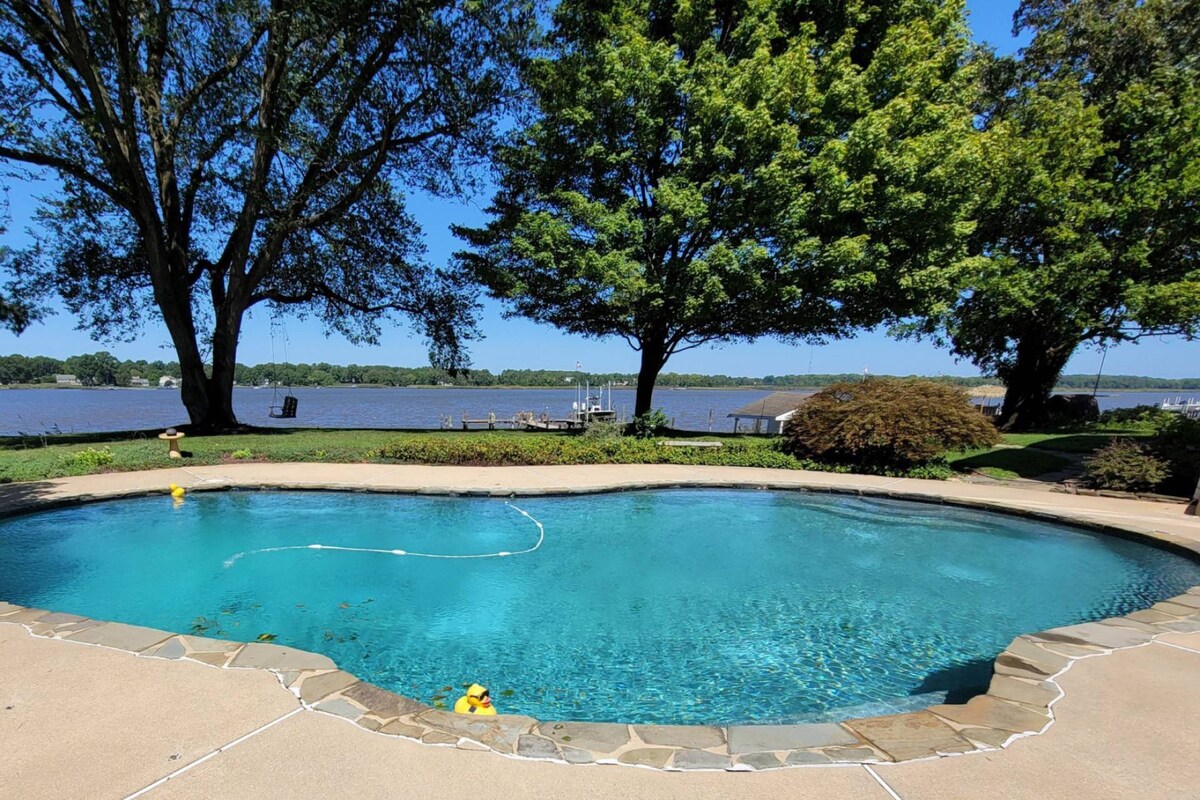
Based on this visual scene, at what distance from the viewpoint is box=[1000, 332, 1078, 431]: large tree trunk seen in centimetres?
2206

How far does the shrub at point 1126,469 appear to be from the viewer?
406 inches

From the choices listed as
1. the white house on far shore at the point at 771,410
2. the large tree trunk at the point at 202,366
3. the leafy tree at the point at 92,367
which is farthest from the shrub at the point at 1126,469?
the leafy tree at the point at 92,367

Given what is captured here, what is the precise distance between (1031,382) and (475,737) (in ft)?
89.7

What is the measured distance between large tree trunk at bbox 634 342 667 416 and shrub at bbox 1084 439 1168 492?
452 inches

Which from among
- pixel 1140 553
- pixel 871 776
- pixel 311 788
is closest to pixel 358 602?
pixel 311 788

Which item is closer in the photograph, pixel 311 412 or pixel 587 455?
pixel 587 455

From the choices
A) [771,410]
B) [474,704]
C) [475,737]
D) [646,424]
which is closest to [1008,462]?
[646,424]

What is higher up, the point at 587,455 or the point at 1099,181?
the point at 1099,181

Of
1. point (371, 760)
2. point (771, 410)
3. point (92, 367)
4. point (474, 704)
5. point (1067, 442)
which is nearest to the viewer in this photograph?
point (371, 760)

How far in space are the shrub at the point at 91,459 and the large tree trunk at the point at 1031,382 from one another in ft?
96.2

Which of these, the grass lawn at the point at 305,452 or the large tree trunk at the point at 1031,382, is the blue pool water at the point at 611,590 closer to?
the grass lawn at the point at 305,452

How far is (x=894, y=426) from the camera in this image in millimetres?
12453

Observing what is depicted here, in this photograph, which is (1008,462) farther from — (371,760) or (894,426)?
(371,760)

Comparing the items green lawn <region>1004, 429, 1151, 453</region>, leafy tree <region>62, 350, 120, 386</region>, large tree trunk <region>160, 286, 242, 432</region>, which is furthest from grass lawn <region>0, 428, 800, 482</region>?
leafy tree <region>62, 350, 120, 386</region>
